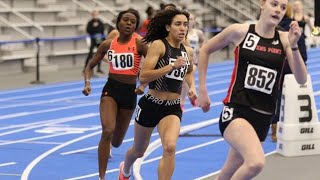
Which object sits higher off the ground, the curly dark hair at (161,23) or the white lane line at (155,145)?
the curly dark hair at (161,23)

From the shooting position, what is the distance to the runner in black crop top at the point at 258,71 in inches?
281

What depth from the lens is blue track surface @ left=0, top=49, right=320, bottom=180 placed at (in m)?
10.5

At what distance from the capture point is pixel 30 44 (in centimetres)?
2844

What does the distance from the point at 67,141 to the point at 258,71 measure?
21.3 ft

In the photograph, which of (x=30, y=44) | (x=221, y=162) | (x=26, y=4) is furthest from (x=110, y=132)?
(x=26, y=4)

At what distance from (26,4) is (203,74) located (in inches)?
926

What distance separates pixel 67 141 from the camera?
43.0 ft

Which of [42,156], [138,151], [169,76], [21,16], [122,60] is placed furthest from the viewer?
[21,16]

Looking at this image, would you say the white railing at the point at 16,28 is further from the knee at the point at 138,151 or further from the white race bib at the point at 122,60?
the knee at the point at 138,151

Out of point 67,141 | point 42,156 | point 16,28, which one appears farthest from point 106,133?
point 16,28

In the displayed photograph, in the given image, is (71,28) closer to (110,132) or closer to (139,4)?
(139,4)

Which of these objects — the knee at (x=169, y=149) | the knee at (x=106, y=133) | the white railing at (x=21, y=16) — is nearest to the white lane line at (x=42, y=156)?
the knee at (x=106, y=133)

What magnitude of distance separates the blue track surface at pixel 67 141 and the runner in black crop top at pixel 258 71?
2.91 metres

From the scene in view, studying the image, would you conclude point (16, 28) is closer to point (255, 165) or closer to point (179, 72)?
point (179, 72)
